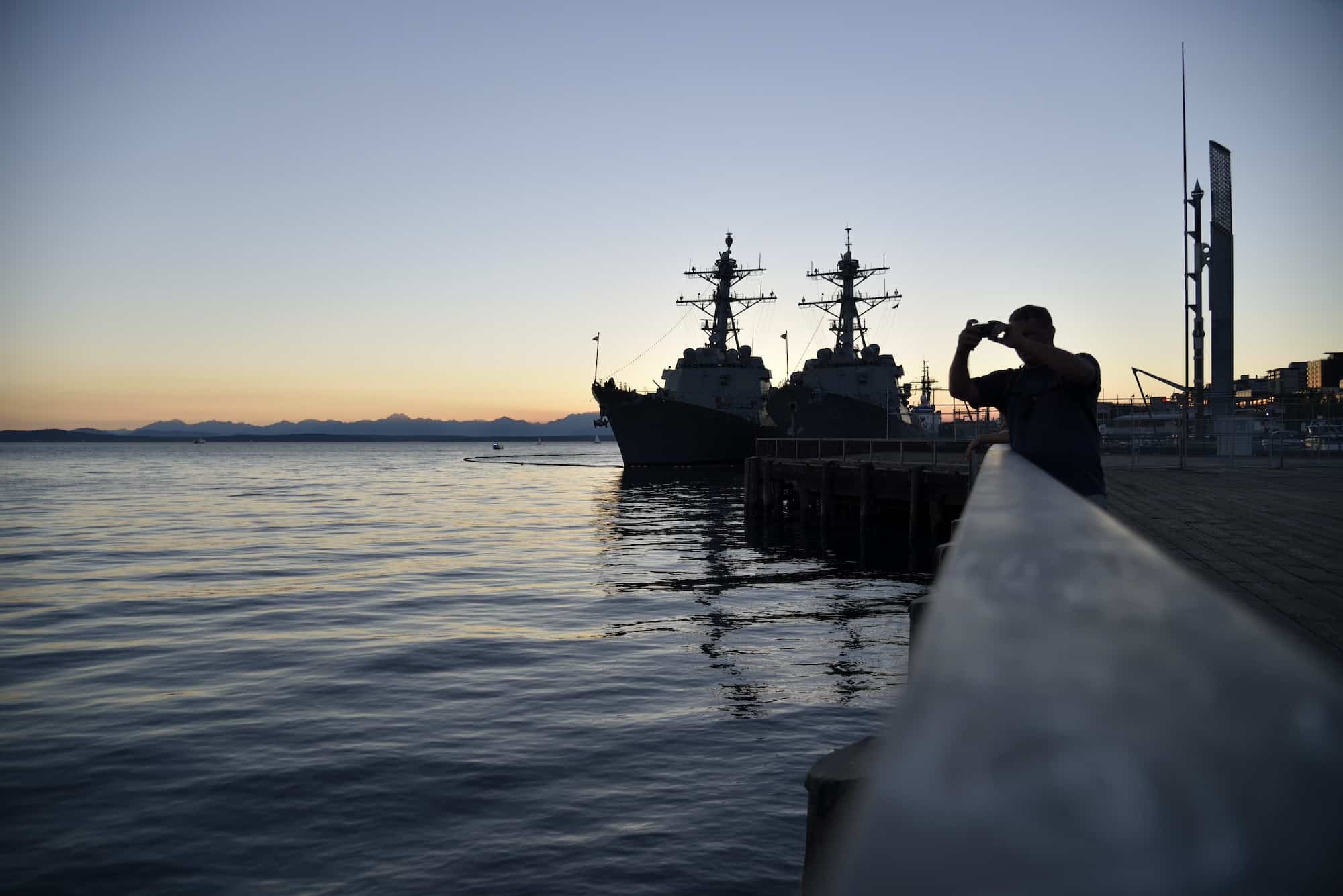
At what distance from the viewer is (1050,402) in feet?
14.4

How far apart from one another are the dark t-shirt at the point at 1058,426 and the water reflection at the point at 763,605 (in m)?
5.73

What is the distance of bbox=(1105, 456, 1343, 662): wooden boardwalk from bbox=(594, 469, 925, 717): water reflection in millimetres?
3477

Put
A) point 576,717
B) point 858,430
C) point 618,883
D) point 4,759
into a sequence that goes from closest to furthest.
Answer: point 618,883
point 4,759
point 576,717
point 858,430

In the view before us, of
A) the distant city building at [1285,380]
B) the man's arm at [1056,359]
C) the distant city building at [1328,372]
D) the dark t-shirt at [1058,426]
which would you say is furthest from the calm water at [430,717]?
the distant city building at [1328,372]

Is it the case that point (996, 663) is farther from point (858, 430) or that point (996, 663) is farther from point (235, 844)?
point (858, 430)

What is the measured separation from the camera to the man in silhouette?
13.8 ft

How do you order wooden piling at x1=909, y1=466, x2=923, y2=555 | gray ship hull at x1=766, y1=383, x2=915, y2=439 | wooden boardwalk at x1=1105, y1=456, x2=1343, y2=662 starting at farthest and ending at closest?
gray ship hull at x1=766, y1=383, x2=915, y2=439, wooden piling at x1=909, y1=466, x2=923, y2=555, wooden boardwalk at x1=1105, y1=456, x2=1343, y2=662

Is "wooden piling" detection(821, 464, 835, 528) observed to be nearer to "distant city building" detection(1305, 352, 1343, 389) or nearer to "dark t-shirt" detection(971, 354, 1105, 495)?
"dark t-shirt" detection(971, 354, 1105, 495)

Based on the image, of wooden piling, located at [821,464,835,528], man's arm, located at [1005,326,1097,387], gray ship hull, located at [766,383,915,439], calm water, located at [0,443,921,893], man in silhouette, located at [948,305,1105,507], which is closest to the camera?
man's arm, located at [1005,326,1097,387]

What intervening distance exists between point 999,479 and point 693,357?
70.7 metres

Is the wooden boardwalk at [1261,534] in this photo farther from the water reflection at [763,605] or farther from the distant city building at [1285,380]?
the distant city building at [1285,380]

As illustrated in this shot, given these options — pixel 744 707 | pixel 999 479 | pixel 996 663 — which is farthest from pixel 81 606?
pixel 996 663

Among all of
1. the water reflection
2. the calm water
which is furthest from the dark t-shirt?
the water reflection

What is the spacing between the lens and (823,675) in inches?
432
